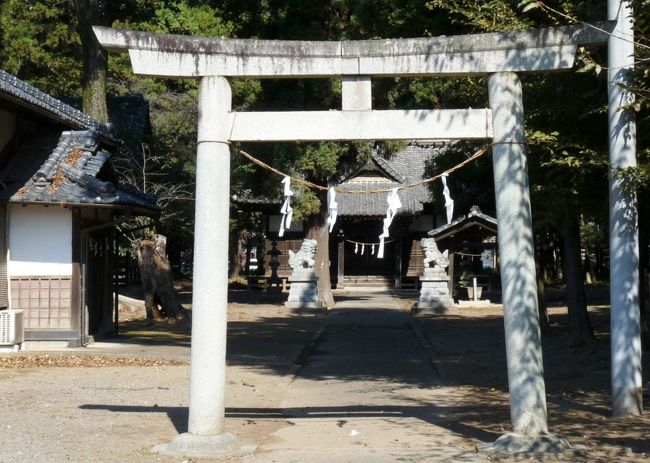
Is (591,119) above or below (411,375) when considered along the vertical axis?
above

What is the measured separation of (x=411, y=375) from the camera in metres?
16.0

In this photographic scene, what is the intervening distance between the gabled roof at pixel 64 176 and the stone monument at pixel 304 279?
13.9m

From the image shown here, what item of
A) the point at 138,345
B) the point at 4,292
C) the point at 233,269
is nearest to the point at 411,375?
the point at 138,345

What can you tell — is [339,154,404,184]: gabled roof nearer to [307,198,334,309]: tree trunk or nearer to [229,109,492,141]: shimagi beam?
[307,198,334,309]: tree trunk

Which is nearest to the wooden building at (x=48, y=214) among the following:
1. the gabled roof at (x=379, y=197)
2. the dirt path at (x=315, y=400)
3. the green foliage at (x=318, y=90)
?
the dirt path at (x=315, y=400)

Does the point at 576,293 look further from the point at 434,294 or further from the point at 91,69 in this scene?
the point at 434,294

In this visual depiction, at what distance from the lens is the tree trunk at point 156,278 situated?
2698 centimetres

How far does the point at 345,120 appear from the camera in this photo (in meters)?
9.55

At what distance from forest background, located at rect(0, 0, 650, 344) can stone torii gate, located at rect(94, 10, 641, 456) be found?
81cm

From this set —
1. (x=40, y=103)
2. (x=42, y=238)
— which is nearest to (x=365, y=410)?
(x=42, y=238)

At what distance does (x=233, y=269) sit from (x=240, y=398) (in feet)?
133

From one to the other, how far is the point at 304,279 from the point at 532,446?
84.8 ft

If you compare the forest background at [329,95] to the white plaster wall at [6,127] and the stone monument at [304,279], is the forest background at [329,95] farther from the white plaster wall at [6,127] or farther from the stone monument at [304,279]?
the white plaster wall at [6,127]

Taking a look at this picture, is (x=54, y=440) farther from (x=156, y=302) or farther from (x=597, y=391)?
(x=156, y=302)
